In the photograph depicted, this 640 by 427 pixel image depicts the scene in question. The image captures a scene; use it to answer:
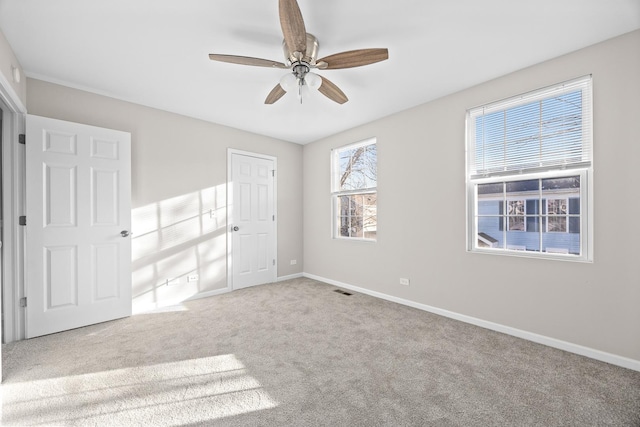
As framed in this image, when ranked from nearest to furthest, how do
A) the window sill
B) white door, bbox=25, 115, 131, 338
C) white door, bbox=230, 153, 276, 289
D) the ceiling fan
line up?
the ceiling fan
the window sill
white door, bbox=25, 115, 131, 338
white door, bbox=230, 153, 276, 289

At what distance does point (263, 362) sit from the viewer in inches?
85.7

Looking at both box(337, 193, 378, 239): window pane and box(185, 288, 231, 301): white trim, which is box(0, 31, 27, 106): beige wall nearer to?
box(185, 288, 231, 301): white trim

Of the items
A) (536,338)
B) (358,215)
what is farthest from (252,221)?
(536,338)

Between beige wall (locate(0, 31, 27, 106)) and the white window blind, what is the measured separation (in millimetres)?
4220

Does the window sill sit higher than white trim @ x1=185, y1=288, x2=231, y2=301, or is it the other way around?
the window sill

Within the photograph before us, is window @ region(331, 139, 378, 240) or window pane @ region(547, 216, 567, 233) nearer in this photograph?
window pane @ region(547, 216, 567, 233)

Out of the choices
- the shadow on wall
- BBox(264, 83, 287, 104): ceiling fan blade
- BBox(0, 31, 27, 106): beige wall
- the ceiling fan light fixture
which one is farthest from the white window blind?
BBox(0, 31, 27, 106): beige wall

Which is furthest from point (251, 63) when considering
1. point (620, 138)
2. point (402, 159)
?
point (620, 138)

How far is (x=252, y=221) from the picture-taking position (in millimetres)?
4508

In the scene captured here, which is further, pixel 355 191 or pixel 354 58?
pixel 355 191

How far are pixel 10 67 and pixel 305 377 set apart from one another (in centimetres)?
349

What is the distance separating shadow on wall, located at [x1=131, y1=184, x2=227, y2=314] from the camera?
338 centimetres

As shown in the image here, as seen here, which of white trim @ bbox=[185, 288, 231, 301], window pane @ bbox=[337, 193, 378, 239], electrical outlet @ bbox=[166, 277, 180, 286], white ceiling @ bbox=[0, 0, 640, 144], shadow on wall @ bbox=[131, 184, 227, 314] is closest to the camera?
white ceiling @ bbox=[0, 0, 640, 144]

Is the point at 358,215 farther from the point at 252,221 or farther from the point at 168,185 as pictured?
the point at 168,185
